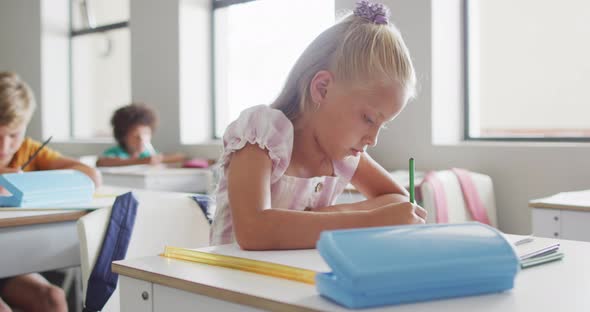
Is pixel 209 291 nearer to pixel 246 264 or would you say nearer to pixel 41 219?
pixel 246 264

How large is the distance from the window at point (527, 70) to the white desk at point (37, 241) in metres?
Result: 2.25

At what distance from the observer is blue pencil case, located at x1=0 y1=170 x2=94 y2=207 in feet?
6.55

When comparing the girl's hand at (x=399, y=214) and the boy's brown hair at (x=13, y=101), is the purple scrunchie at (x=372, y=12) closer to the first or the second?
the girl's hand at (x=399, y=214)

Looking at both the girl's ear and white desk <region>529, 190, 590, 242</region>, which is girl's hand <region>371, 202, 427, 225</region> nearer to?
the girl's ear

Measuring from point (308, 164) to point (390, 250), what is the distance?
28.4 inches

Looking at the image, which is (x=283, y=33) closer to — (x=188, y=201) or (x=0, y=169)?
(x=0, y=169)

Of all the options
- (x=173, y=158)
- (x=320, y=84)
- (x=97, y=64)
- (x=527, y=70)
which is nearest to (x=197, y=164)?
(x=173, y=158)

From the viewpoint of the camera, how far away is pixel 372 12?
1.32m

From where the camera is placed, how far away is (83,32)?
6137 mm

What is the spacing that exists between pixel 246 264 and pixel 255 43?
3.79 metres

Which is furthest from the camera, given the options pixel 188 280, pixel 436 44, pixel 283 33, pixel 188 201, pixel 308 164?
pixel 283 33

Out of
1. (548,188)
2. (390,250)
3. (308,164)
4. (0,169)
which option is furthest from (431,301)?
(548,188)

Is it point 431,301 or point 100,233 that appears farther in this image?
point 100,233

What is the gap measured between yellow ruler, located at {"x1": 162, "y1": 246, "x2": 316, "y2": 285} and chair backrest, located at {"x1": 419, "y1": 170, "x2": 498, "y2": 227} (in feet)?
5.13
